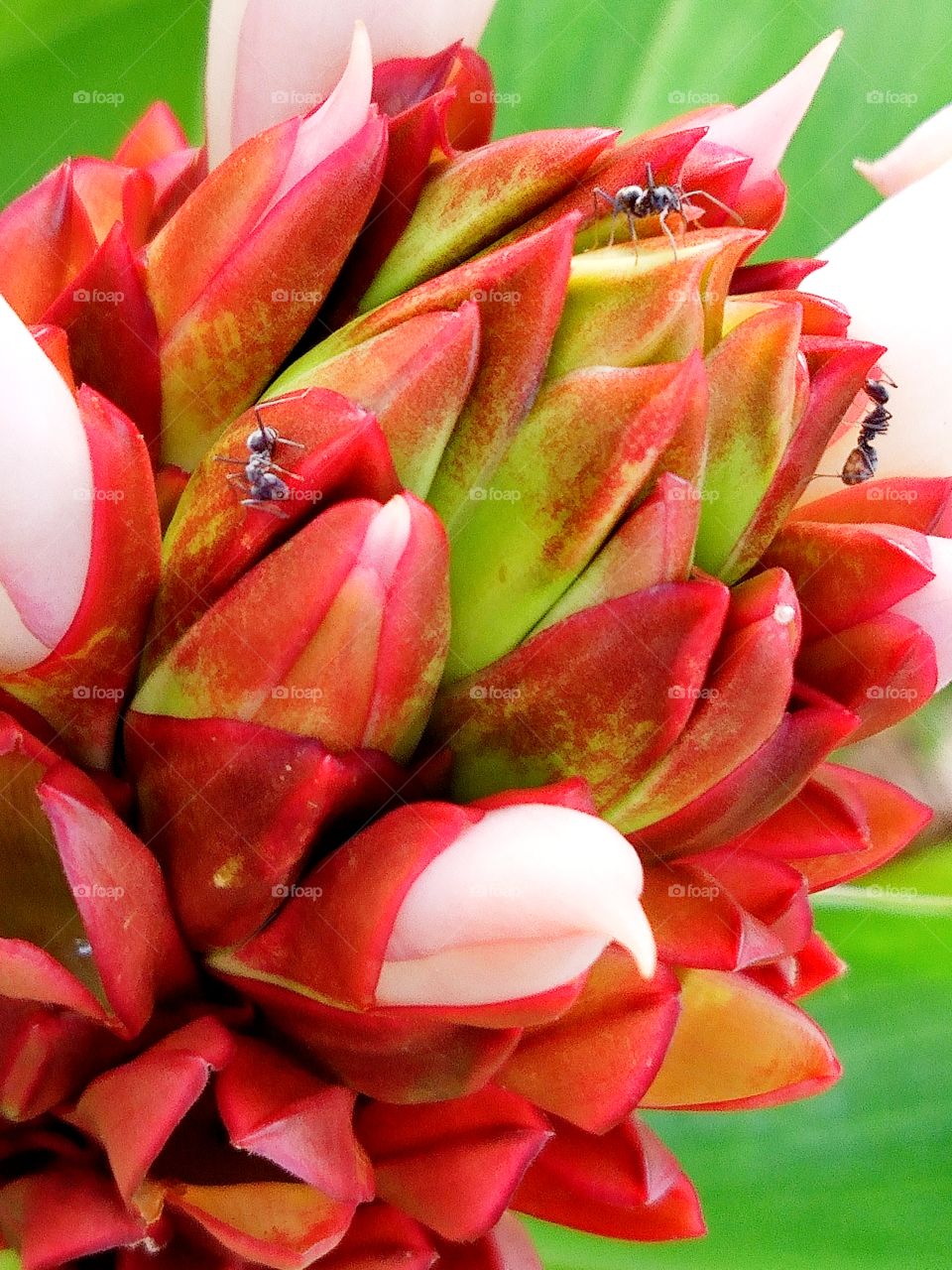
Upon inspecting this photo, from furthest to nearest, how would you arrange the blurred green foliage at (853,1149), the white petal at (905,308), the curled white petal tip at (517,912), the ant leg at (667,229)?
the blurred green foliage at (853,1149) < the white petal at (905,308) < the ant leg at (667,229) < the curled white petal tip at (517,912)

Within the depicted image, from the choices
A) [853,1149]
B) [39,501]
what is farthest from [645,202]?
[853,1149]

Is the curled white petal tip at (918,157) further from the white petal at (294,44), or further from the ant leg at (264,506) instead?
the ant leg at (264,506)

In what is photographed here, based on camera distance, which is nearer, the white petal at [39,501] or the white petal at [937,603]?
the white petal at [39,501]

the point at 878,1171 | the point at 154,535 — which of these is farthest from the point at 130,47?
the point at 878,1171

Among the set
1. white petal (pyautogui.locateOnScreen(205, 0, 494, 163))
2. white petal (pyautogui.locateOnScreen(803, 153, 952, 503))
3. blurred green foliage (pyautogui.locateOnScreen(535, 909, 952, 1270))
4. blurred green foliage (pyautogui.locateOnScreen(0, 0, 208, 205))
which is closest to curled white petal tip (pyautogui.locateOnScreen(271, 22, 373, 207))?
white petal (pyautogui.locateOnScreen(205, 0, 494, 163))

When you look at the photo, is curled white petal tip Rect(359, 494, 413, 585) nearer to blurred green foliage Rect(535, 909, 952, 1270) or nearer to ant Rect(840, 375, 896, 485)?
ant Rect(840, 375, 896, 485)

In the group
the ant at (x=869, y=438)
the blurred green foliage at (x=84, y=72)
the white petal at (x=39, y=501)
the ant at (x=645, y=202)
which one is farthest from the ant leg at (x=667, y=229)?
the blurred green foliage at (x=84, y=72)

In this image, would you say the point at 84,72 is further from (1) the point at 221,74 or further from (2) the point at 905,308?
(2) the point at 905,308
